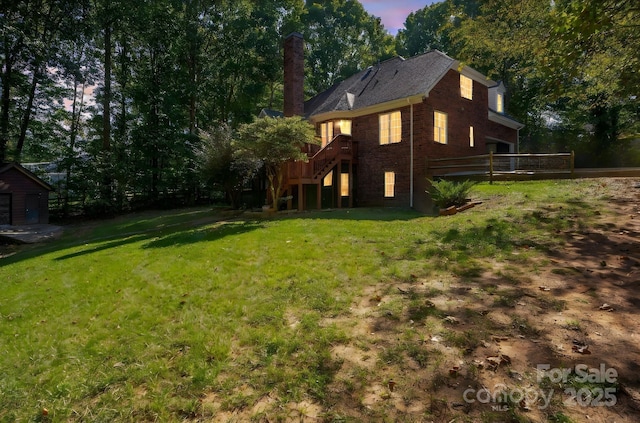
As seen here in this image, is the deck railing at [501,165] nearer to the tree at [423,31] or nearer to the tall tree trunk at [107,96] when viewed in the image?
the tall tree trunk at [107,96]

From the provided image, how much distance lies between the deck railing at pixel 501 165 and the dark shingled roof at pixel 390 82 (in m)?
4.18

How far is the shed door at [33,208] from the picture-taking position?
24.6 m

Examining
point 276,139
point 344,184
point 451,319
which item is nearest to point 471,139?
point 344,184

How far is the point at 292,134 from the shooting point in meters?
14.5

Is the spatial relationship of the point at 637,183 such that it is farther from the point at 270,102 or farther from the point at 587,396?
the point at 270,102

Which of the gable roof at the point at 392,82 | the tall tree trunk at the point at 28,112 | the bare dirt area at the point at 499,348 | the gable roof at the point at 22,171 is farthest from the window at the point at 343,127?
the tall tree trunk at the point at 28,112

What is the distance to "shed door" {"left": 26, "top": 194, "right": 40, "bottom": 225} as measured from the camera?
80.6ft

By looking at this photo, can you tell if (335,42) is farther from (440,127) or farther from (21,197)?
(21,197)

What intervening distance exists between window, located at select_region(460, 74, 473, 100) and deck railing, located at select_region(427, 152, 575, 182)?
16.2 feet

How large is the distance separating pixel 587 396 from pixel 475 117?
21.9 meters

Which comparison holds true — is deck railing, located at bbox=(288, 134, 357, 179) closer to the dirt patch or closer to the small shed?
the dirt patch

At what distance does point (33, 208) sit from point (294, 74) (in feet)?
74.5

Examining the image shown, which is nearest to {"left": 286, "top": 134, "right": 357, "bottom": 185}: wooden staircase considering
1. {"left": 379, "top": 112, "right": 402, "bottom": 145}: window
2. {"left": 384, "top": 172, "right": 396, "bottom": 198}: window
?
{"left": 379, "top": 112, "right": 402, "bottom": 145}: window

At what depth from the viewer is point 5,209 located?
23.5m
